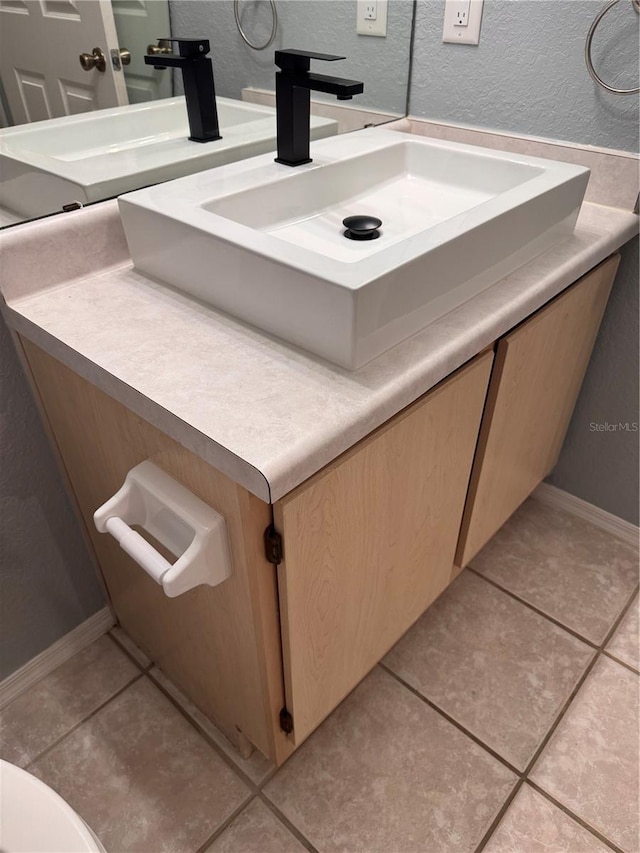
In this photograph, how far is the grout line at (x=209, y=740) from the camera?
1123mm

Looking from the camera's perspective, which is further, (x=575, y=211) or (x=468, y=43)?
(x=468, y=43)

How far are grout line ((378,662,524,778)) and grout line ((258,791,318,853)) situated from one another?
1.12ft

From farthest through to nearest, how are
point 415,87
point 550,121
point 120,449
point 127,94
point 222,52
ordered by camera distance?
point 415,87 → point 550,121 → point 222,52 → point 127,94 → point 120,449

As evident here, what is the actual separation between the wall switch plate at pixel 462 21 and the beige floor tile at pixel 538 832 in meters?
1.46

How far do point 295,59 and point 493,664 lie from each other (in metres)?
1.22

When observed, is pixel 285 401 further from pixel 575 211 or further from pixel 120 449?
pixel 575 211

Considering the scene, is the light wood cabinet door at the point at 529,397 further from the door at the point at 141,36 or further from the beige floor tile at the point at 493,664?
the door at the point at 141,36

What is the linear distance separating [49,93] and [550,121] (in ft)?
3.03

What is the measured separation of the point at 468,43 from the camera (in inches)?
49.0

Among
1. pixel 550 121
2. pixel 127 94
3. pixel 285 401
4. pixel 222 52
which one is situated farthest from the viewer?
pixel 550 121

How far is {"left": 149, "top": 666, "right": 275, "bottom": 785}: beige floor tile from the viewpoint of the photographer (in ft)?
3.74

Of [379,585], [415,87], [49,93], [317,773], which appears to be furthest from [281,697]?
[415,87]

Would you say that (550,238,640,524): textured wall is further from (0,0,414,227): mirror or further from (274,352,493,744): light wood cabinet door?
(0,0,414,227): mirror

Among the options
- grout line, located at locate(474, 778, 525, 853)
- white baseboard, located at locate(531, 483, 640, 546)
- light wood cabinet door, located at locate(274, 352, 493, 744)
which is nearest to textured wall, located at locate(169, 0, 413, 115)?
light wood cabinet door, located at locate(274, 352, 493, 744)
